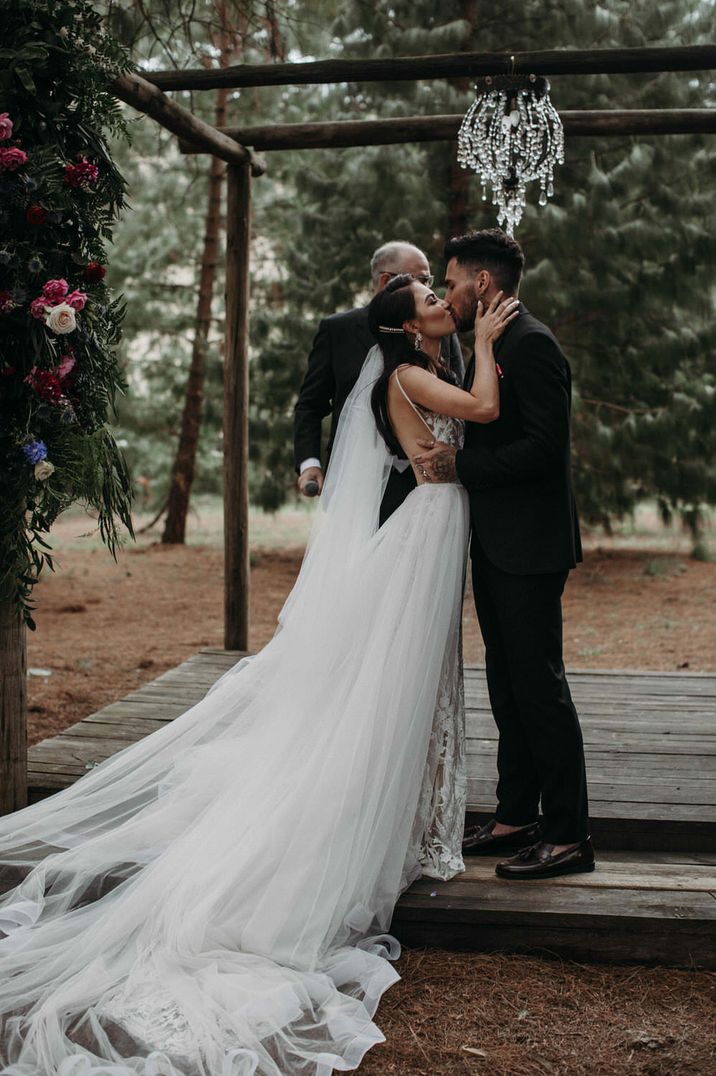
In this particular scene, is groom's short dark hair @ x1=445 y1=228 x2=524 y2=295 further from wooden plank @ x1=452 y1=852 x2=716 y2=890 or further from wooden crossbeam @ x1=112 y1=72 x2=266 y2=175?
wooden plank @ x1=452 y1=852 x2=716 y2=890

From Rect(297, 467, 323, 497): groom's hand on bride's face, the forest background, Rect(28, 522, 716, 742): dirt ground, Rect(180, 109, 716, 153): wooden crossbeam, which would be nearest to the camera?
Rect(297, 467, 323, 497): groom's hand on bride's face

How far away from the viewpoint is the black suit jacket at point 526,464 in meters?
2.96

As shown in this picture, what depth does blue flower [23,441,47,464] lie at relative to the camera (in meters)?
3.22

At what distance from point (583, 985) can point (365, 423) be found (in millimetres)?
1739

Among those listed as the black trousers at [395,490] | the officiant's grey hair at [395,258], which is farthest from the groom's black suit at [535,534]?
the officiant's grey hair at [395,258]

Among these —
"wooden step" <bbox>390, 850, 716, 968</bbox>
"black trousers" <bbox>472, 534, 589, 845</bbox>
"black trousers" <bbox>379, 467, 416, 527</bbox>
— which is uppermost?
"black trousers" <bbox>379, 467, 416, 527</bbox>

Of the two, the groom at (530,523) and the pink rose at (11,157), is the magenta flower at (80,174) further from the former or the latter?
the groom at (530,523)

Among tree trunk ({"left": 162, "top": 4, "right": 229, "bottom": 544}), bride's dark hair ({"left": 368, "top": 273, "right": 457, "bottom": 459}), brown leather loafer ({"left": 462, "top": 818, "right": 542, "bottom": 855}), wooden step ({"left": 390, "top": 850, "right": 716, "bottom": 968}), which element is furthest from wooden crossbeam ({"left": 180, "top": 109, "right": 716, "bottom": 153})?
tree trunk ({"left": 162, "top": 4, "right": 229, "bottom": 544})

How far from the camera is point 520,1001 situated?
274 cm

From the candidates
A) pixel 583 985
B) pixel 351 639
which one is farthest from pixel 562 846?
pixel 351 639

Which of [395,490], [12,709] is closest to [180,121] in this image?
[395,490]

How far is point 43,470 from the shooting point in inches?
→ 127

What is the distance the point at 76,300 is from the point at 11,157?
43cm

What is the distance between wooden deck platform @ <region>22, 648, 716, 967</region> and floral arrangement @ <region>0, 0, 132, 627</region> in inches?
45.0
